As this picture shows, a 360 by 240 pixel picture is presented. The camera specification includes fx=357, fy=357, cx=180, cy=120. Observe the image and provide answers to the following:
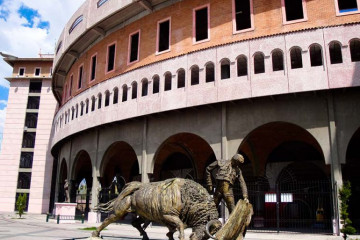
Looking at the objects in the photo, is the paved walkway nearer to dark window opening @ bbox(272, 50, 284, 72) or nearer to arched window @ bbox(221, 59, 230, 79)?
arched window @ bbox(221, 59, 230, 79)

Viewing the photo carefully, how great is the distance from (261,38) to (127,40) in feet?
34.1

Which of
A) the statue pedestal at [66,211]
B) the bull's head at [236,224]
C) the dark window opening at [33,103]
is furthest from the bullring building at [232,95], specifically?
the dark window opening at [33,103]

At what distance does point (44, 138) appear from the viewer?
44438mm

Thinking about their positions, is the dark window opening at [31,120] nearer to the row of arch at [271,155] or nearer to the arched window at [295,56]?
the row of arch at [271,155]

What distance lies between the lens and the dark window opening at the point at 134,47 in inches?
961

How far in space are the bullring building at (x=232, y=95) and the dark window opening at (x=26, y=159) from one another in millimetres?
20012

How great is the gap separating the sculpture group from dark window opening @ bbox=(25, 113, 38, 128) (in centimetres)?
4230

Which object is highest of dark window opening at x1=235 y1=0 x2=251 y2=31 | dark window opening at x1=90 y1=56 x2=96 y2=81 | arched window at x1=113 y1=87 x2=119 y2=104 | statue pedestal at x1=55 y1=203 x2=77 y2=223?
dark window opening at x1=235 y1=0 x2=251 y2=31

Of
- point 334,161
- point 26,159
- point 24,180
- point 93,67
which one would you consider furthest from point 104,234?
point 26,159

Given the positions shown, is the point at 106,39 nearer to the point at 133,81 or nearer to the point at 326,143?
the point at 133,81

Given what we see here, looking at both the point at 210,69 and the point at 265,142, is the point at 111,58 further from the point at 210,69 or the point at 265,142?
the point at 265,142

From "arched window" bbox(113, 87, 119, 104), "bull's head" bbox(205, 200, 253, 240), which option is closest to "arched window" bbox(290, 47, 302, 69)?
"arched window" bbox(113, 87, 119, 104)

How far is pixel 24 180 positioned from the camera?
152 ft

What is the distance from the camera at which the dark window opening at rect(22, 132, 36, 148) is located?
47031 mm
